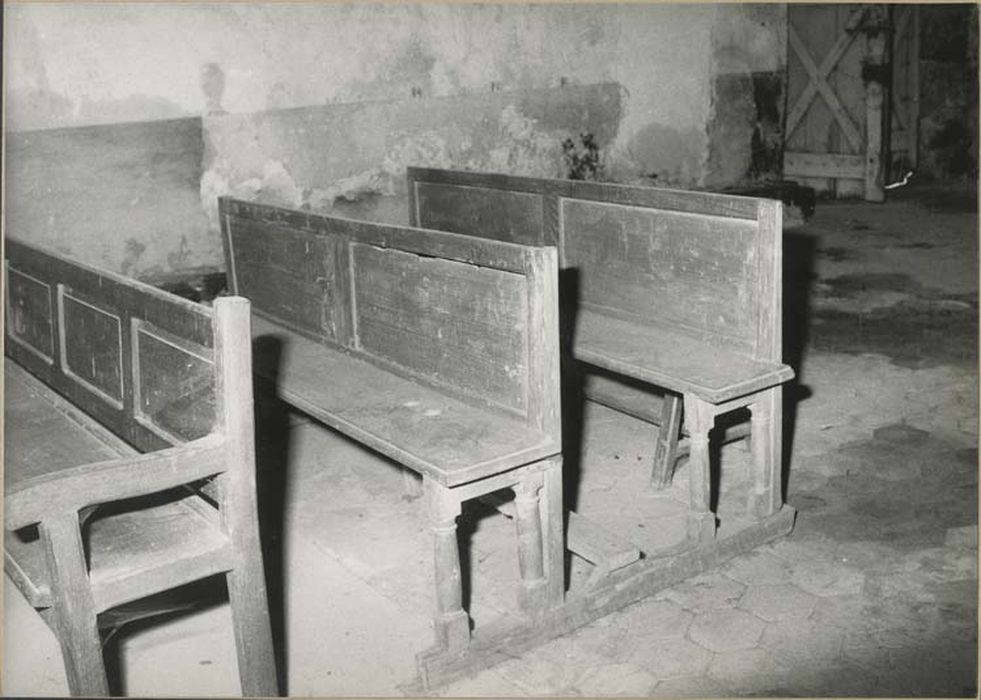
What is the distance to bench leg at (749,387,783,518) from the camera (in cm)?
371

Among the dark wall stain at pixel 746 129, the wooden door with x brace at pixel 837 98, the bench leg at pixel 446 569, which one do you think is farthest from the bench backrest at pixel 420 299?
the wooden door with x brace at pixel 837 98

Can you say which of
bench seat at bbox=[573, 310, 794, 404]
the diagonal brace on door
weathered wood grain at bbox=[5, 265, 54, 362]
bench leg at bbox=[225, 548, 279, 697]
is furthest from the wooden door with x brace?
bench leg at bbox=[225, 548, 279, 697]

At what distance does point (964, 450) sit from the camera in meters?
4.53

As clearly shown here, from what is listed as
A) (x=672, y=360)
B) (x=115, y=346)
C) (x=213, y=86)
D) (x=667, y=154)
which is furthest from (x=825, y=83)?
(x=115, y=346)

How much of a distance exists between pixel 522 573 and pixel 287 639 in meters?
0.77

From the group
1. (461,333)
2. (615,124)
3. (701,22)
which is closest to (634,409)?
(461,333)

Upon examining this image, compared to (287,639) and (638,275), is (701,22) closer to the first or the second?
(638,275)

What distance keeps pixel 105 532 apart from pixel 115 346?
0.63 metres

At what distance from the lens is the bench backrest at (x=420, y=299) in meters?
3.06

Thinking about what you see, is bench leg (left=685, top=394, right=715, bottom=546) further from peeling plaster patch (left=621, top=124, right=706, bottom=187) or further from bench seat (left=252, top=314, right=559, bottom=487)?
peeling plaster patch (left=621, top=124, right=706, bottom=187)

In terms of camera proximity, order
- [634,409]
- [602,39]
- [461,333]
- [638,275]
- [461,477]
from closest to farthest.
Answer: [461,477]
[461,333]
[638,275]
[634,409]
[602,39]

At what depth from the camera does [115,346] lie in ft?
10.1

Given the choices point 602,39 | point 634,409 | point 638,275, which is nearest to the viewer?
point 638,275

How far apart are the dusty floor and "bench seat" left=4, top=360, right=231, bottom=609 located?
0.59m
